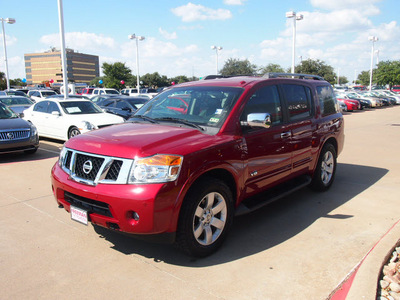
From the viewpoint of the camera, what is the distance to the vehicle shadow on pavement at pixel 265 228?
152 inches

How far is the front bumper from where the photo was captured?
3.21m

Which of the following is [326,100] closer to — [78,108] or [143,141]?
[143,141]

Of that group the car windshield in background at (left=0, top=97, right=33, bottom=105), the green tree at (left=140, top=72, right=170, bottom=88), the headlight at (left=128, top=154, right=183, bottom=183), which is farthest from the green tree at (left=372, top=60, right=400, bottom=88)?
the headlight at (left=128, top=154, right=183, bottom=183)

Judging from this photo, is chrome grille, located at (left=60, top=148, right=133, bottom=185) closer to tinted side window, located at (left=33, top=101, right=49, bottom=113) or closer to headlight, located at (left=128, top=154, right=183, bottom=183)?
headlight, located at (left=128, top=154, right=183, bottom=183)

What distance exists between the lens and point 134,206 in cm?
323

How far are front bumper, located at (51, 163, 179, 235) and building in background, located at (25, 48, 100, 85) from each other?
153316 mm

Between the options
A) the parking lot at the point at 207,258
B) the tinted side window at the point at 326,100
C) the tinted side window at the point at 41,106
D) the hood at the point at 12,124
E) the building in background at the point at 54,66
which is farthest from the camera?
the building in background at the point at 54,66

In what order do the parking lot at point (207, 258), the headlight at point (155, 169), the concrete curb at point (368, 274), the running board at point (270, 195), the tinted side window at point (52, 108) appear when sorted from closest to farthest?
the concrete curb at point (368, 274)
the parking lot at point (207, 258)
the headlight at point (155, 169)
the running board at point (270, 195)
the tinted side window at point (52, 108)

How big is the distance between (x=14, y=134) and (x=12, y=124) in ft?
1.00

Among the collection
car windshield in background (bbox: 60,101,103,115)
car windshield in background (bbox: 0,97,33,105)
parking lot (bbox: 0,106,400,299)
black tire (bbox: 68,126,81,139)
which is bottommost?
parking lot (bbox: 0,106,400,299)

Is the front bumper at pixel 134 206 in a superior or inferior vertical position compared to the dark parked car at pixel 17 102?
inferior

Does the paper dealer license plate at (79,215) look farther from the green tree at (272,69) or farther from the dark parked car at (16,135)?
the green tree at (272,69)

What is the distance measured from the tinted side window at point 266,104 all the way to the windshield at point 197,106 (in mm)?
205

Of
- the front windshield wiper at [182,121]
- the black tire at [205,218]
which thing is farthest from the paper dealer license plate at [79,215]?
the front windshield wiper at [182,121]
